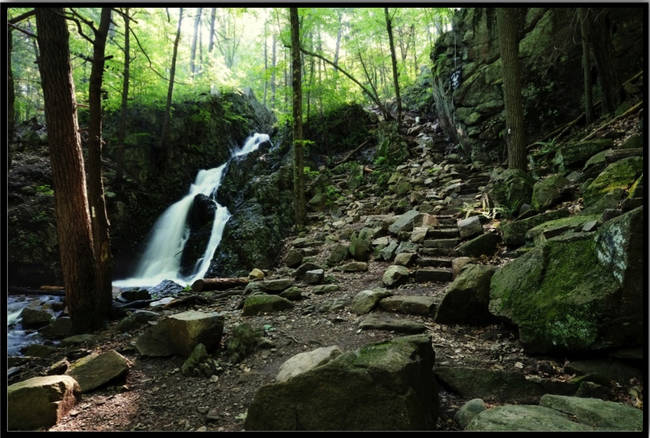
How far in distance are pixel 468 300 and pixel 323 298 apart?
2.24 meters

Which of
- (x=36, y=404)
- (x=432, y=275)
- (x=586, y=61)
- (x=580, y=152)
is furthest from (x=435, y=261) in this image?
(x=586, y=61)

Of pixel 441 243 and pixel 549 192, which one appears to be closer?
pixel 549 192

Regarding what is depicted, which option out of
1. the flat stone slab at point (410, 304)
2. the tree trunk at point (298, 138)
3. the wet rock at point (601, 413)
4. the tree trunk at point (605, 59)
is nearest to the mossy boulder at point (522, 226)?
the flat stone slab at point (410, 304)

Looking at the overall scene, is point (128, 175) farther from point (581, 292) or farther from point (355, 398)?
point (581, 292)

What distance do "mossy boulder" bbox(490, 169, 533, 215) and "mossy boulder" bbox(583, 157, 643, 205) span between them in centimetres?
130

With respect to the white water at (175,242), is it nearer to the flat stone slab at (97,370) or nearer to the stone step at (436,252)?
the flat stone slab at (97,370)

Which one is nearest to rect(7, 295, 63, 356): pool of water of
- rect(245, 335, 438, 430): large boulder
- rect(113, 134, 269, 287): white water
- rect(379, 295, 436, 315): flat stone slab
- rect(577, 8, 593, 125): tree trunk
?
rect(113, 134, 269, 287): white water

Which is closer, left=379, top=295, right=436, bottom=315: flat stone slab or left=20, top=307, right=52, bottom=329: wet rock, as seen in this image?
left=379, top=295, right=436, bottom=315: flat stone slab

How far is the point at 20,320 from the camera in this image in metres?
6.14

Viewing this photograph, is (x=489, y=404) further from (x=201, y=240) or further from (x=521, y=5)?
(x=201, y=240)

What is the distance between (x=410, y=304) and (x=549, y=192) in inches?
134

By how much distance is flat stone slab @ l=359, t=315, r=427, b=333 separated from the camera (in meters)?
3.42

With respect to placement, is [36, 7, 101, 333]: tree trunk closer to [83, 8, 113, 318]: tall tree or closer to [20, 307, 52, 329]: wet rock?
[83, 8, 113, 318]: tall tree

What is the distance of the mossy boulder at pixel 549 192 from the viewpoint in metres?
5.31
